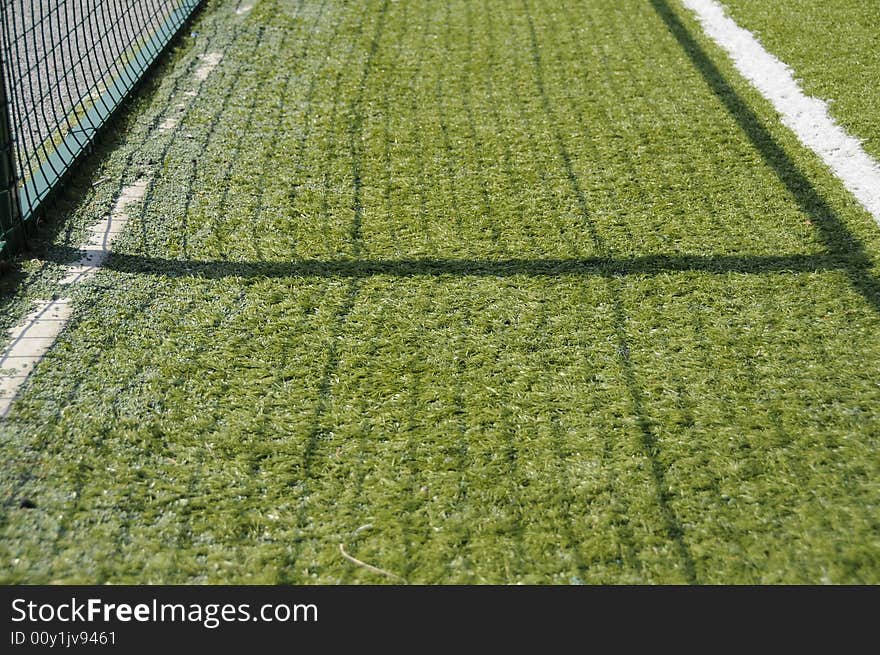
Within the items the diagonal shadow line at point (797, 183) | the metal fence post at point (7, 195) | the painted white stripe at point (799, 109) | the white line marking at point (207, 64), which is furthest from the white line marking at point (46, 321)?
the painted white stripe at point (799, 109)

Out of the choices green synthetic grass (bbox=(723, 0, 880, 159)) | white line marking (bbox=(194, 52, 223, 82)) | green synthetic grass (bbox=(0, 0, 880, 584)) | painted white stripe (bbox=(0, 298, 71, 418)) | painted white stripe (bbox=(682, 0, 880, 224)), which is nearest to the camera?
green synthetic grass (bbox=(0, 0, 880, 584))

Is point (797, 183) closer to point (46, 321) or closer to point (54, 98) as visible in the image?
point (46, 321)

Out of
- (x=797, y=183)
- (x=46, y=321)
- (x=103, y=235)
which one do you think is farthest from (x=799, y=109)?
(x=46, y=321)

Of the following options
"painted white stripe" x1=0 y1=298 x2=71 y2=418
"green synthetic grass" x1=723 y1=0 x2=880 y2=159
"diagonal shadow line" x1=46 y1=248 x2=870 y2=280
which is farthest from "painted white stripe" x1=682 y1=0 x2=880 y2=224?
"painted white stripe" x1=0 y1=298 x2=71 y2=418

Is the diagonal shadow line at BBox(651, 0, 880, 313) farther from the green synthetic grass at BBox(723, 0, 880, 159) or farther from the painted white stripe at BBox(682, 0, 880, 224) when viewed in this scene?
the green synthetic grass at BBox(723, 0, 880, 159)

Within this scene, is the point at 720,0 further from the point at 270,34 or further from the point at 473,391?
the point at 473,391
